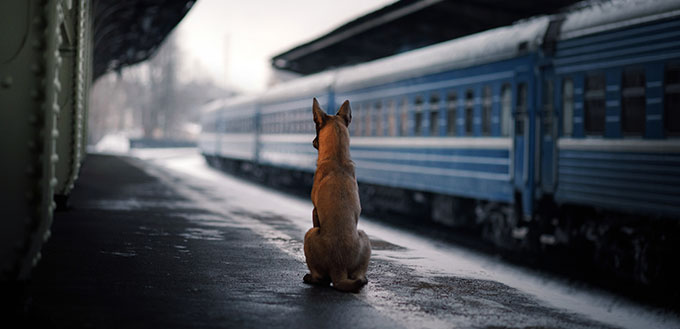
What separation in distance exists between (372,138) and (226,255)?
392 inches

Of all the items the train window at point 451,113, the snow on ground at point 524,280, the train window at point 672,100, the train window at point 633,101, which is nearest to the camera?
the snow on ground at point 524,280

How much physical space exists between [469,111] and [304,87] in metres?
11.0

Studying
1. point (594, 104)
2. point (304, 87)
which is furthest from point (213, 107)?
point (594, 104)

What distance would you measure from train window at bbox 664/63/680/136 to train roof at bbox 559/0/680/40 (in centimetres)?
63

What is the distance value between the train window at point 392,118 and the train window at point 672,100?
309 inches

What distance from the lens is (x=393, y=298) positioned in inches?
225

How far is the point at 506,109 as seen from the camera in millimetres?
11898

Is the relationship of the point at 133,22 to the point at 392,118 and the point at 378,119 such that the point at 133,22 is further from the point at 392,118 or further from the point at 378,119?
the point at 392,118

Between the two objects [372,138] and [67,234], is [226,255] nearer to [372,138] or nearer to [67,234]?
[67,234]

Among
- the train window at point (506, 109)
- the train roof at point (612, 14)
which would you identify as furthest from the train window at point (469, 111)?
the train roof at point (612, 14)

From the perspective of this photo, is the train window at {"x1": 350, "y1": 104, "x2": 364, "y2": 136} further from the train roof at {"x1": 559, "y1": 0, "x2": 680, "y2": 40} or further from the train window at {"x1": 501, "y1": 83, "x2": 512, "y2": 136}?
the train roof at {"x1": 559, "y1": 0, "x2": 680, "y2": 40}

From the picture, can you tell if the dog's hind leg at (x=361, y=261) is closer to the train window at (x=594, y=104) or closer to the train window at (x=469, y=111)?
the train window at (x=594, y=104)

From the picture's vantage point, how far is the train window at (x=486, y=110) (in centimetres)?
1240

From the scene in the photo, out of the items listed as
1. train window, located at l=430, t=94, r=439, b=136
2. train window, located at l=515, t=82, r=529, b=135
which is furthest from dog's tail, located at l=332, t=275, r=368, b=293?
train window, located at l=430, t=94, r=439, b=136
